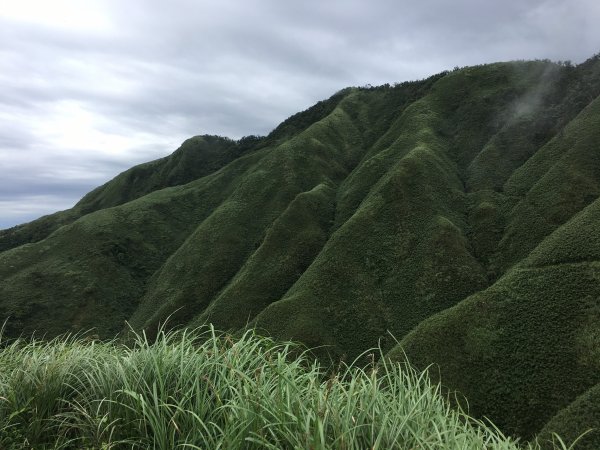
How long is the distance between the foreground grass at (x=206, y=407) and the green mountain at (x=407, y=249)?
86.1ft

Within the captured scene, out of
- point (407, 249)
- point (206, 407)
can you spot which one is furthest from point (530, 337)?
point (206, 407)

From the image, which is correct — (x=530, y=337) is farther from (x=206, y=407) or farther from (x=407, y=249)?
(x=206, y=407)

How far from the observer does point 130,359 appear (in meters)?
8.90

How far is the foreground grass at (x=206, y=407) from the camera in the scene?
6.67m

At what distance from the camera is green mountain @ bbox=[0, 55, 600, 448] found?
4859 centimetres

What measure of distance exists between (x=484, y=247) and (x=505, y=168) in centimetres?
2807

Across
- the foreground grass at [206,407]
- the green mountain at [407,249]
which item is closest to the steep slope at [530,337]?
the green mountain at [407,249]

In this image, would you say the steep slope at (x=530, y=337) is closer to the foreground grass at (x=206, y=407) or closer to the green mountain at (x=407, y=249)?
the green mountain at (x=407, y=249)

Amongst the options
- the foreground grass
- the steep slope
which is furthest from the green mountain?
the foreground grass

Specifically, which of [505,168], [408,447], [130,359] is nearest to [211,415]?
[130,359]

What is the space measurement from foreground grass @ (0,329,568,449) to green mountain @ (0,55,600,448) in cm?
2625

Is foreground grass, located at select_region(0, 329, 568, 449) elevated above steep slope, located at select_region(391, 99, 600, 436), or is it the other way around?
foreground grass, located at select_region(0, 329, 568, 449)

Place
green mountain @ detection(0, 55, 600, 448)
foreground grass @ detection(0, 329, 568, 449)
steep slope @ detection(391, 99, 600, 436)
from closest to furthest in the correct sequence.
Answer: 1. foreground grass @ detection(0, 329, 568, 449)
2. steep slope @ detection(391, 99, 600, 436)
3. green mountain @ detection(0, 55, 600, 448)

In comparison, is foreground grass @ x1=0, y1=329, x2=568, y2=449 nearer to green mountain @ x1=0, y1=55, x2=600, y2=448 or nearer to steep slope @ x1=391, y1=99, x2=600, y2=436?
green mountain @ x1=0, y1=55, x2=600, y2=448
